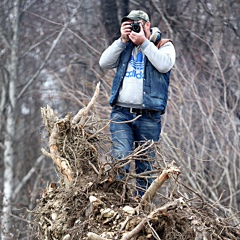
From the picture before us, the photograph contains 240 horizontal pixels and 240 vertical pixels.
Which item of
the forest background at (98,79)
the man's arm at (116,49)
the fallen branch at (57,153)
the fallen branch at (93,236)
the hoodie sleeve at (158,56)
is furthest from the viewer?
the forest background at (98,79)

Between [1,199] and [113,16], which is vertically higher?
[113,16]

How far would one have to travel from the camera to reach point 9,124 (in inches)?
762

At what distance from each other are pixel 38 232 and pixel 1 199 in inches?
457

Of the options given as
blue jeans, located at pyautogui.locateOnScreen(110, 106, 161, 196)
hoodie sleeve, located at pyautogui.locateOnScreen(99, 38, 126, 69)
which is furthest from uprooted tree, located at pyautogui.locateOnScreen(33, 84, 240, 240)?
hoodie sleeve, located at pyautogui.locateOnScreen(99, 38, 126, 69)

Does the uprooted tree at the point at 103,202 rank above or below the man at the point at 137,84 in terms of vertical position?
below

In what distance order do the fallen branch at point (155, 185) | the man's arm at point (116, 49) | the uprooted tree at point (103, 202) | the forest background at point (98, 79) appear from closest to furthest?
the uprooted tree at point (103, 202) < the fallen branch at point (155, 185) < the man's arm at point (116, 49) < the forest background at point (98, 79)

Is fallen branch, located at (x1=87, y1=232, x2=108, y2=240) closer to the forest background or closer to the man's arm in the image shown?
the man's arm

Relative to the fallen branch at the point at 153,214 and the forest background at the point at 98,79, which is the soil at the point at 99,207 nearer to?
the fallen branch at the point at 153,214

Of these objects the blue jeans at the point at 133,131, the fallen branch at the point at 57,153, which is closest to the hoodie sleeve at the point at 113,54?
the blue jeans at the point at 133,131

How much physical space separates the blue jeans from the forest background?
5121 millimetres

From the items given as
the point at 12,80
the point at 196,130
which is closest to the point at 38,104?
the point at 12,80

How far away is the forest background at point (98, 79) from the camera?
13391 mm

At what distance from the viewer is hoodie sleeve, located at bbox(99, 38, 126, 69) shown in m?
6.91

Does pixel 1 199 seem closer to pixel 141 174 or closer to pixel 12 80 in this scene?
pixel 12 80
